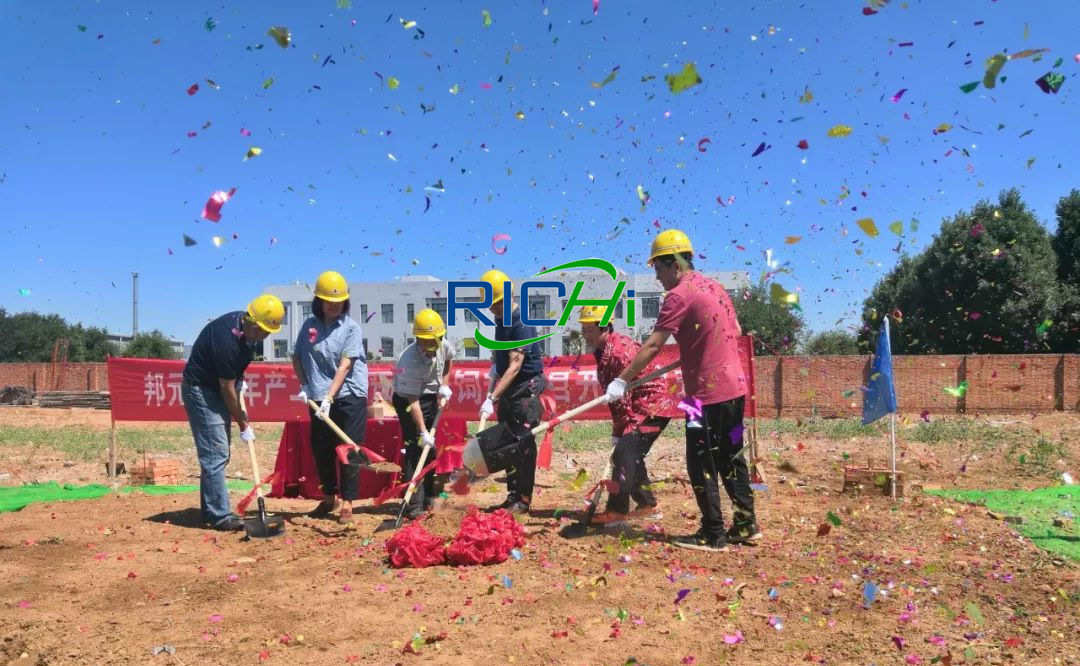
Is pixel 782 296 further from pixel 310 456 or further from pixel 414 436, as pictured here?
pixel 310 456

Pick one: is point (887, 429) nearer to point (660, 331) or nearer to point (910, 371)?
point (910, 371)

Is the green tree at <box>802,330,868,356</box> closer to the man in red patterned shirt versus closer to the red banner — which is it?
the red banner

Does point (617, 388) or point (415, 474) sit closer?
point (617, 388)

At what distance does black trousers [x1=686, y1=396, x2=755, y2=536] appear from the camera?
3816 mm

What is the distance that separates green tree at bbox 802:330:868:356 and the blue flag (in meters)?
20.6

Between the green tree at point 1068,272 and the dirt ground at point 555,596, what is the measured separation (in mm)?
21831

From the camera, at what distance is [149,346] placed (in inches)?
1847

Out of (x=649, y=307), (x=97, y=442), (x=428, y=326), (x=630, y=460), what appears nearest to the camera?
(x=630, y=460)

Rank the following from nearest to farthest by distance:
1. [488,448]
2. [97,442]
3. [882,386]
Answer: [488,448] < [882,386] < [97,442]

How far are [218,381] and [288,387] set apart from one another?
462 centimetres

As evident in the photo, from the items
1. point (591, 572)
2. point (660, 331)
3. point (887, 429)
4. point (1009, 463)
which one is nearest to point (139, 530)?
point (591, 572)

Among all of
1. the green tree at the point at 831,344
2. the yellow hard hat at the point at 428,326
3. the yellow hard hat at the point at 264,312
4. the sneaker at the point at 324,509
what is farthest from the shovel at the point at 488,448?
the green tree at the point at 831,344

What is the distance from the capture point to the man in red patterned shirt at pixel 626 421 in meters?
4.38

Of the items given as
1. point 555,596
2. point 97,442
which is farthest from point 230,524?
point 97,442
